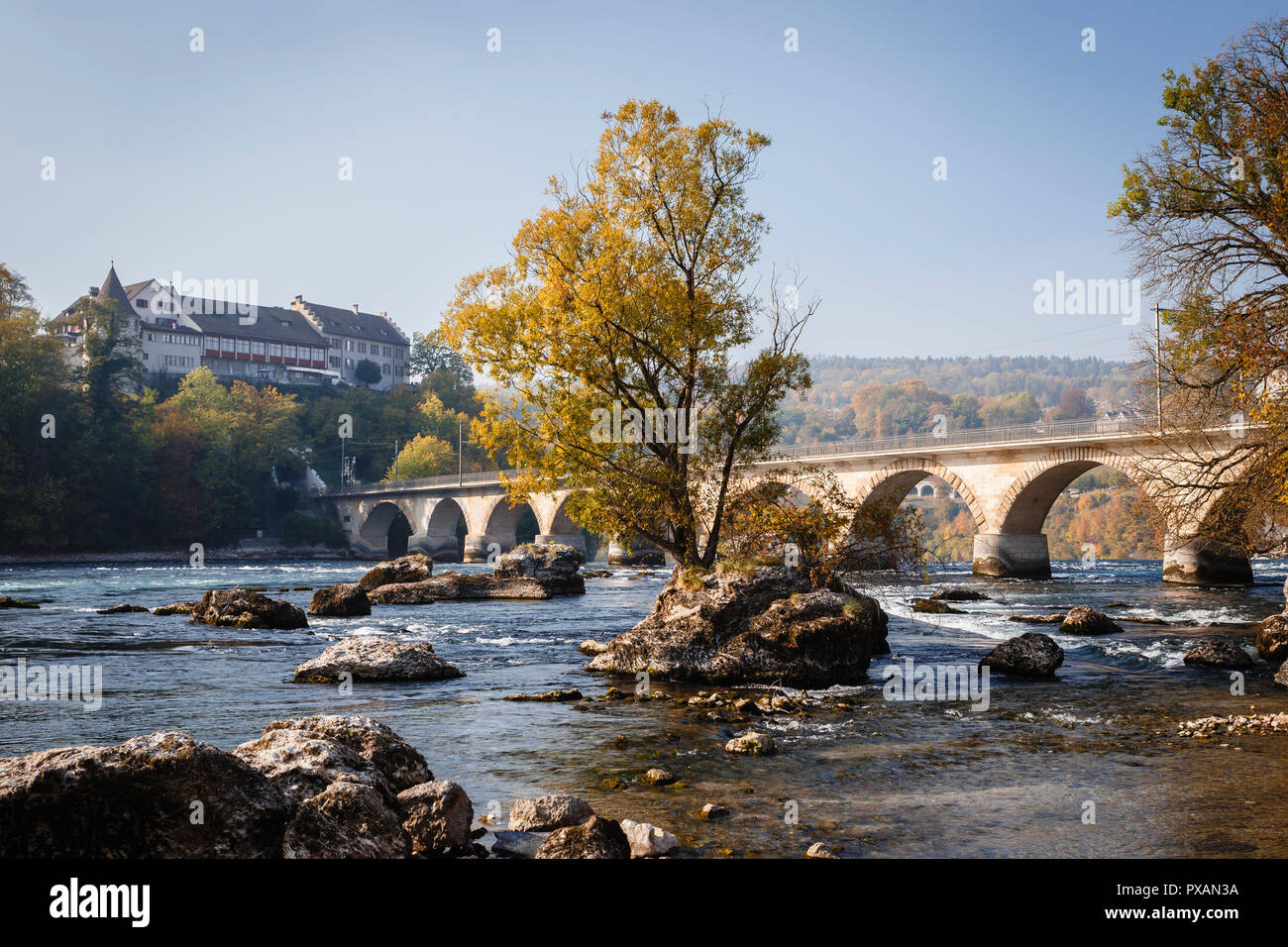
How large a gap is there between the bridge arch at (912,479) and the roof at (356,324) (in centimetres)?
10282

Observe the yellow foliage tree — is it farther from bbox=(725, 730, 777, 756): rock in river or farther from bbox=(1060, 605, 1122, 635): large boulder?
bbox=(725, 730, 777, 756): rock in river

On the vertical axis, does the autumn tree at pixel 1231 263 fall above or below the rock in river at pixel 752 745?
above

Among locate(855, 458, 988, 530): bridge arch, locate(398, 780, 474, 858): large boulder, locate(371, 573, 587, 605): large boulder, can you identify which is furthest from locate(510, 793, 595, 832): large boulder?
locate(855, 458, 988, 530): bridge arch

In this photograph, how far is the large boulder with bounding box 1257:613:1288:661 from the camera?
18781 millimetres

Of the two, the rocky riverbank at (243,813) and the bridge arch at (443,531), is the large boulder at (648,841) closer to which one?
the rocky riverbank at (243,813)

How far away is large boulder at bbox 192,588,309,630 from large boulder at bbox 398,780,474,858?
66.5 ft

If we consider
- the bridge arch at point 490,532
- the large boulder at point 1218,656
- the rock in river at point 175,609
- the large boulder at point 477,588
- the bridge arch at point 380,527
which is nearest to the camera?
the large boulder at point 1218,656

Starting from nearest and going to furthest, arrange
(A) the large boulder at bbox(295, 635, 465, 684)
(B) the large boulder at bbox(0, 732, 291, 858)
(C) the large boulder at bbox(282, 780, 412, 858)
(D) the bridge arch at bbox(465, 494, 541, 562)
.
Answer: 1. (B) the large boulder at bbox(0, 732, 291, 858)
2. (C) the large boulder at bbox(282, 780, 412, 858)
3. (A) the large boulder at bbox(295, 635, 465, 684)
4. (D) the bridge arch at bbox(465, 494, 541, 562)

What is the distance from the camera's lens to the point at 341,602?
31.2m

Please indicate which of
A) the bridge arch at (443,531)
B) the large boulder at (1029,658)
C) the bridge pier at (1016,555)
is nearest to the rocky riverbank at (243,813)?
the large boulder at (1029,658)

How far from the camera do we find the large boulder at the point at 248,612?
86.4ft
